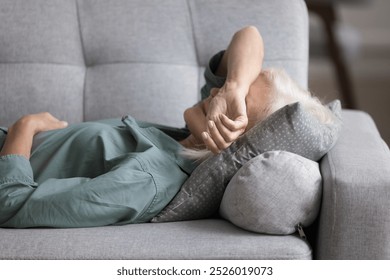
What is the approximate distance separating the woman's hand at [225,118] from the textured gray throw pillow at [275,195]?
0.08 meters

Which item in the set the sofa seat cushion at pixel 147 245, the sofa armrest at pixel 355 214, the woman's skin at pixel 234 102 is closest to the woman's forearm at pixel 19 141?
the sofa seat cushion at pixel 147 245

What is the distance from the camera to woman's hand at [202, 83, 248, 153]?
1438mm

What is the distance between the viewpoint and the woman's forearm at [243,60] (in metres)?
1.64

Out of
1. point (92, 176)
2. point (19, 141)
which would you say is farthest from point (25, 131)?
point (92, 176)

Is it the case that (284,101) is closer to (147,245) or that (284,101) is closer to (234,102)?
(234,102)

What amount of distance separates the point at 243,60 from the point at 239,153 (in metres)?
0.33

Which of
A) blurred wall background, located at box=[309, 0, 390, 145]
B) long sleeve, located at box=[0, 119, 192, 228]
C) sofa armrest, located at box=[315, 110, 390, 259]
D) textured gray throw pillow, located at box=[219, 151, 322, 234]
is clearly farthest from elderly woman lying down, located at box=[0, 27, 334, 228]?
blurred wall background, located at box=[309, 0, 390, 145]

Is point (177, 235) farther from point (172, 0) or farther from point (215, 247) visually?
point (172, 0)

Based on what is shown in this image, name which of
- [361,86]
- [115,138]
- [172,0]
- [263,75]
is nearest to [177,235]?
[115,138]

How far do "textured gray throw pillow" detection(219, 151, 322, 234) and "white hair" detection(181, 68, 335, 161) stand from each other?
0.57ft

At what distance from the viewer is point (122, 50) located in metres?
1.97

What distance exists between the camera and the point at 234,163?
147cm

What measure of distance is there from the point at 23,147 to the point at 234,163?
0.49 meters

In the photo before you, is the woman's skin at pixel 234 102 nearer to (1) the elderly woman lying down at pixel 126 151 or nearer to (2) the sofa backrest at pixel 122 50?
(1) the elderly woman lying down at pixel 126 151
